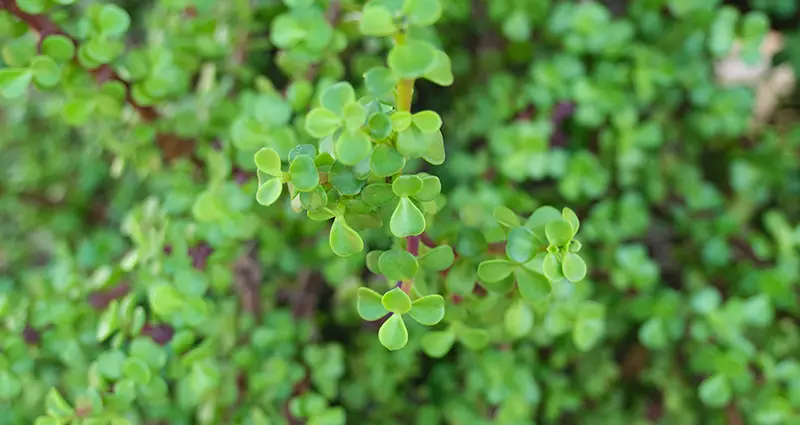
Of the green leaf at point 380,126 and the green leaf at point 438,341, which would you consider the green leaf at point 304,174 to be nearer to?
the green leaf at point 380,126

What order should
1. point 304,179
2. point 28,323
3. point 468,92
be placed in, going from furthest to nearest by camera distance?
point 468,92 < point 28,323 < point 304,179

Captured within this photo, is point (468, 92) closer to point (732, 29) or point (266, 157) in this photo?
point (732, 29)

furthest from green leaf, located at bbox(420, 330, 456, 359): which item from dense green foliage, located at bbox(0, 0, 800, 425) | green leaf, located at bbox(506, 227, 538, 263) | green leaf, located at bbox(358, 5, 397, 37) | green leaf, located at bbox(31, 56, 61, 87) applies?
green leaf, located at bbox(31, 56, 61, 87)

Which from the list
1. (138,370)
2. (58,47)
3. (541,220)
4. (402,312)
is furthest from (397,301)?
(58,47)

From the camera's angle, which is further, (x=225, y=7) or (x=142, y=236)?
(x=225, y=7)

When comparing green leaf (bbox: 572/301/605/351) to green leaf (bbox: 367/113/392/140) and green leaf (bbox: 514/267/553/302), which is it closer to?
green leaf (bbox: 514/267/553/302)

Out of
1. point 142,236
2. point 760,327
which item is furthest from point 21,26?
point 760,327

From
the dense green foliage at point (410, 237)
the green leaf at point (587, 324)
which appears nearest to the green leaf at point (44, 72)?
the dense green foliage at point (410, 237)
